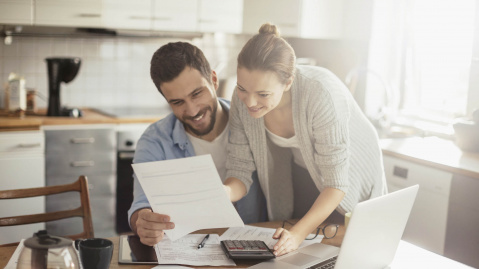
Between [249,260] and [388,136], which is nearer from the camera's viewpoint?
[249,260]

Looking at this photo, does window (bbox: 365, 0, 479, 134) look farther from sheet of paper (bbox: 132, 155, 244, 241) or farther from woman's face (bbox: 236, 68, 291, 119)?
sheet of paper (bbox: 132, 155, 244, 241)

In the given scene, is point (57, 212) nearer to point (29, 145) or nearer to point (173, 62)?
point (173, 62)

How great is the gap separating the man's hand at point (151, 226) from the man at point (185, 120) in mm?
79

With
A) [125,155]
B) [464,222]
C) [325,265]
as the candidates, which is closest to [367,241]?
[325,265]

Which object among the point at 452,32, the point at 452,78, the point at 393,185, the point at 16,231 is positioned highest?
the point at 452,32

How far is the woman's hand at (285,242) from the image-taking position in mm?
1417

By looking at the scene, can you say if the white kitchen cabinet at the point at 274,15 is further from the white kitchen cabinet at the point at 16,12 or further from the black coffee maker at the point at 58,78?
the white kitchen cabinet at the point at 16,12

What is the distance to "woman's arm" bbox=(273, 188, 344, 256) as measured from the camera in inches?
56.4

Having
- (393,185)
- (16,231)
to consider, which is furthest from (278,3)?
(16,231)

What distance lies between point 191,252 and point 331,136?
54 cm

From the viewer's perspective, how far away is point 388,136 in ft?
11.0

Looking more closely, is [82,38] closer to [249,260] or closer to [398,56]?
[398,56]

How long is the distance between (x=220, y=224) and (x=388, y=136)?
218 centimetres

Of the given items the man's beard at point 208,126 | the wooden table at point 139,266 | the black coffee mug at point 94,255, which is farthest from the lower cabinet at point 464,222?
the black coffee mug at point 94,255
